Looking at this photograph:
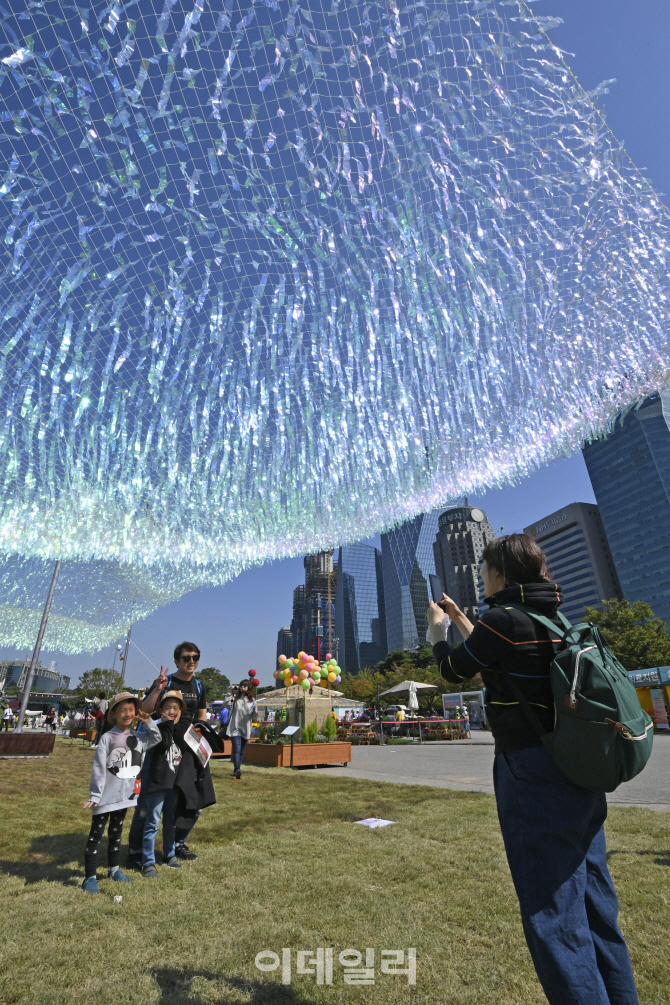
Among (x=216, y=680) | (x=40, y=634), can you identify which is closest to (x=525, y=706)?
(x=40, y=634)

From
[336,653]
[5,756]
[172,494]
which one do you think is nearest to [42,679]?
[336,653]

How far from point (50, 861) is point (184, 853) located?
3.56 ft

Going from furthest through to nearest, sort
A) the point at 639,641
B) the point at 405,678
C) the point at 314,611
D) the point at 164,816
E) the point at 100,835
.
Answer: the point at 314,611 → the point at 405,678 → the point at 639,641 → the point at 164,816 → the point at 100,835

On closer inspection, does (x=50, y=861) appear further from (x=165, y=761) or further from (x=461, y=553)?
(x=461, y=553)

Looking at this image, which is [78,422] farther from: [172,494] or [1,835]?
[1,835]

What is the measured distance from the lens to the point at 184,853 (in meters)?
4.31

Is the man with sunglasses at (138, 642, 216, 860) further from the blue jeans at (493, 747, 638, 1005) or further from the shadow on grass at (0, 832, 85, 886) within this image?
the blue jeans at (493, 747, 638, 1005)

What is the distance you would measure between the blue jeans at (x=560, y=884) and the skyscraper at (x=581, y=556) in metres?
135

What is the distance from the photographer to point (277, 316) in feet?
18.9

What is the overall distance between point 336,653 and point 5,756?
148532mm

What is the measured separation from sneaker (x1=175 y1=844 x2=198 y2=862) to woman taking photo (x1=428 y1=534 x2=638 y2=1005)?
12.2 feet

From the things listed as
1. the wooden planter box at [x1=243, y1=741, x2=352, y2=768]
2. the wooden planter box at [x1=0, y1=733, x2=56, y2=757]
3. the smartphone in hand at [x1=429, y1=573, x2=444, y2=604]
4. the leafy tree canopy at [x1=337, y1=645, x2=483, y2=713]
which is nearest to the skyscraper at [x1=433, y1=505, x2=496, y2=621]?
the leafy tree canopy at [x1=337, y1=645, x2=483, y2=713]

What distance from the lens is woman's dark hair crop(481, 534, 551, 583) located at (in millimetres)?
2008

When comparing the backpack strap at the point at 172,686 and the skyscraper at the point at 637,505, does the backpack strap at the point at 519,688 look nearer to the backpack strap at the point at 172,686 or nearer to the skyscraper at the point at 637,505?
the backpack strap at the point at 172,686
